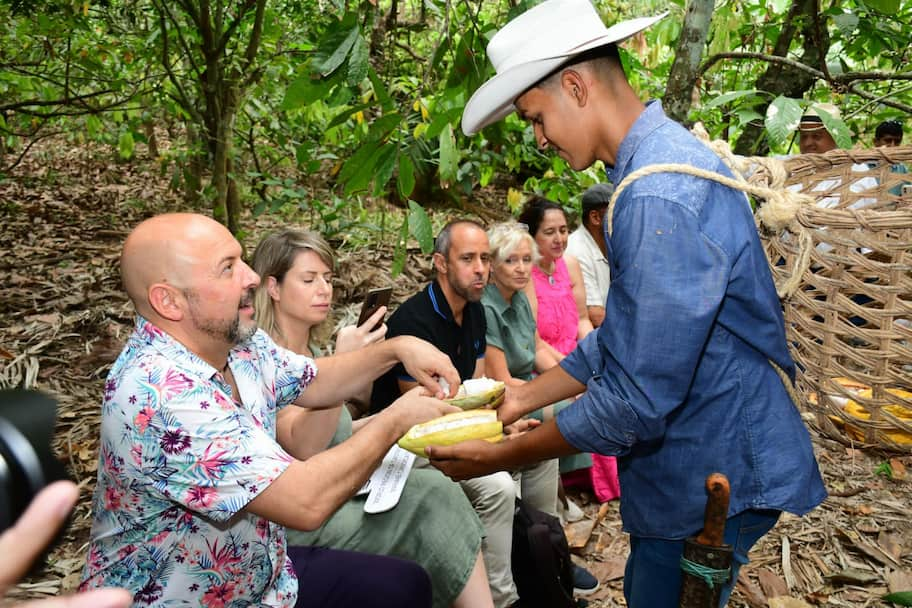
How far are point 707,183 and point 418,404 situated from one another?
104cm

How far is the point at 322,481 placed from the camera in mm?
1643

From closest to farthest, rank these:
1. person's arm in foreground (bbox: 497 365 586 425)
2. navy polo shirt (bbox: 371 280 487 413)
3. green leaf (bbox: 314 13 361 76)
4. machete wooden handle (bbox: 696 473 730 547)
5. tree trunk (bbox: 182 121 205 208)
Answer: machete wooden handle (bbox: 696 473 730 547)
green leaf (bbox: 314 13 361 76)
person's arm in foreground (bbox: 497 365 586 425)
navy polo shirt (bbox: 371 280 487 413)
tree trunk (bbox: 182 121 205 208)

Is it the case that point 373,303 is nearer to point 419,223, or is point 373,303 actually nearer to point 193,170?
point 419,223

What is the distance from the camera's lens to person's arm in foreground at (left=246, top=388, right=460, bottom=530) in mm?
1593

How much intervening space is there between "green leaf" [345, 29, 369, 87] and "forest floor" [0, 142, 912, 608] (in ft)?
6.41

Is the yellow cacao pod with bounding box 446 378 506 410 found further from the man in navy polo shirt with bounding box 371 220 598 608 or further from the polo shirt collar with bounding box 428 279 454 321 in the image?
the polo shirt collar with bounding box 428 279 454 321

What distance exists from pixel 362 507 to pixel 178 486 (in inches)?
44.9

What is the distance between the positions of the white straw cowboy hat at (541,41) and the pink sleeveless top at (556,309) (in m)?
2.70

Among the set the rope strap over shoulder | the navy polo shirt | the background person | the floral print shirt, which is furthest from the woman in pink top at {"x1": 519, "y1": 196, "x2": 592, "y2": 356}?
the floral print shirt

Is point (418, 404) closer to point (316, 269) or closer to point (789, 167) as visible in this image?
point (316, 269)

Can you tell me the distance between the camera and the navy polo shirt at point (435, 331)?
133 inches

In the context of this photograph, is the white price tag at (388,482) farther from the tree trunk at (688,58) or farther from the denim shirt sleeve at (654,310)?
the tree trunk at (688,58)

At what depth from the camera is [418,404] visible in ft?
6.72

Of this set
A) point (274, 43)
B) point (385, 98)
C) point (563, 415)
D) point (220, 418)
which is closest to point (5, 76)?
point (274, 43)
